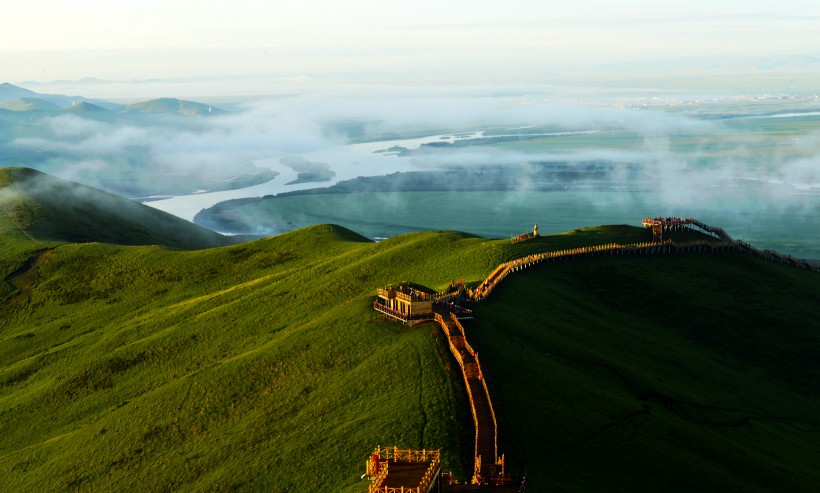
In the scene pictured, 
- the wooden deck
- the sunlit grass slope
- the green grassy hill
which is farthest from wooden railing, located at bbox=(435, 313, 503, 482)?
the wooden deck

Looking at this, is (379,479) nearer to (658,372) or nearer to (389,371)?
(389,371)

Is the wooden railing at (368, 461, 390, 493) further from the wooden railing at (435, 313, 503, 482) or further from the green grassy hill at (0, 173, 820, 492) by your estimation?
the green grassy hill at (0, 173, 820, 492)

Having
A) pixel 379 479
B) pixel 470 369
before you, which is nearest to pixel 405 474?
pixel 379 479

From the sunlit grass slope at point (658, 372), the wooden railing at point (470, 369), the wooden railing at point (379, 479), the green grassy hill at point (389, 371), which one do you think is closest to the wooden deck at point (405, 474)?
the wooden railing at point (379, 479)

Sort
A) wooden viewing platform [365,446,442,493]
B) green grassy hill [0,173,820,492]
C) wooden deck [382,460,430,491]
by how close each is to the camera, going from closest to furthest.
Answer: wooden viewing platform [365,446,442,493] → wooden deck [382,460,430,491] → green grassy hill [0,173,820,492]

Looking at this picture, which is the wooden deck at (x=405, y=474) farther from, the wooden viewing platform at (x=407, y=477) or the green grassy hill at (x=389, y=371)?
the green grassy hill at (x=389, y=371)

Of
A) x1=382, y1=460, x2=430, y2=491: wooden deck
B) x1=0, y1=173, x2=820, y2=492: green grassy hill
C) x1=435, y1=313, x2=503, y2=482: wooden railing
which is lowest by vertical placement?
x1=0, y1=173, x2=820, y2=492: green grassy hill

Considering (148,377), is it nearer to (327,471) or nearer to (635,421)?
(327,471)
